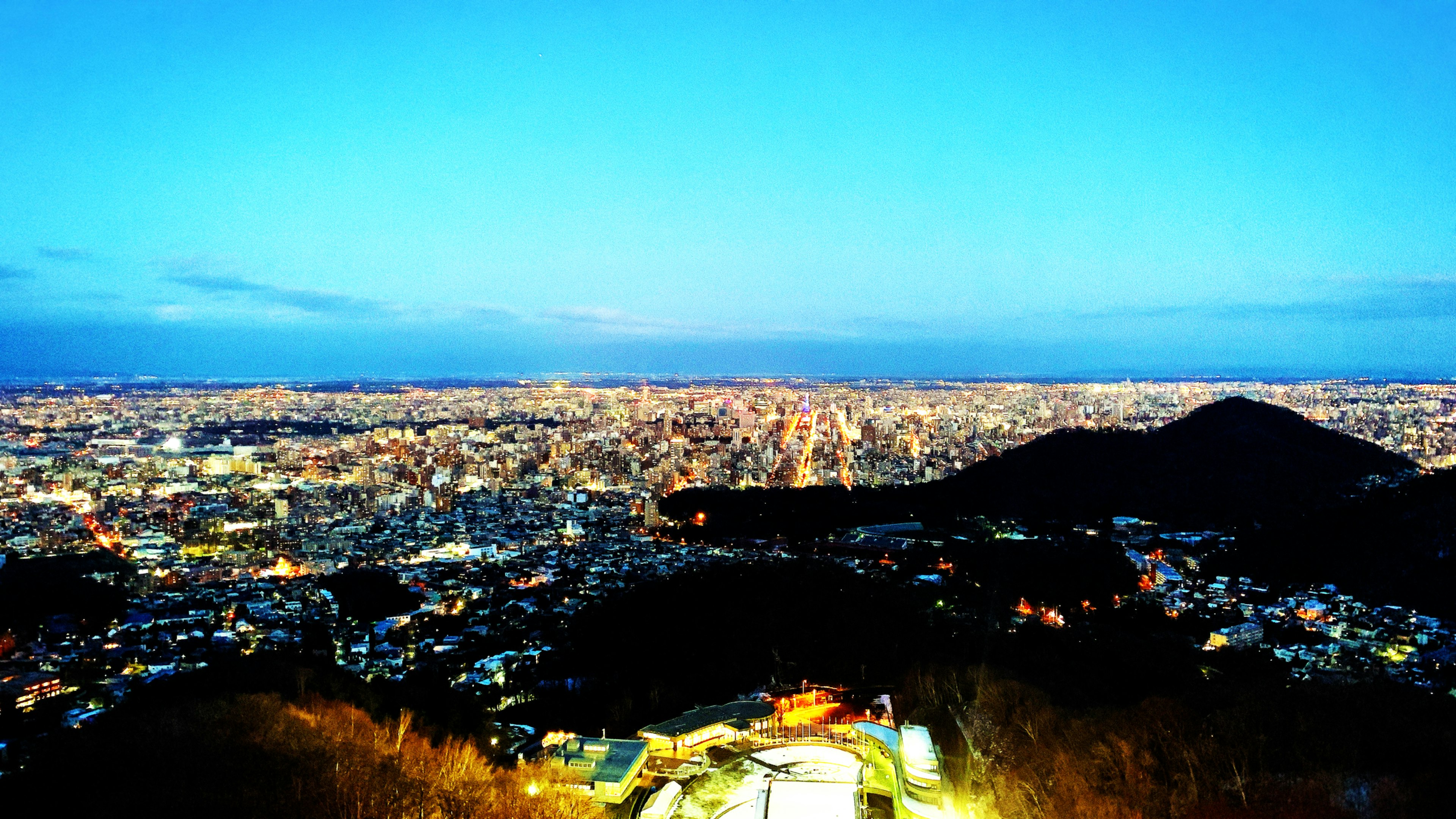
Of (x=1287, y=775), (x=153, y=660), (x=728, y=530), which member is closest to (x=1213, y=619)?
(x=1287, y=775)

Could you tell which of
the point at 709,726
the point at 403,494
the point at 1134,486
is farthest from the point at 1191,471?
the point at 403,494

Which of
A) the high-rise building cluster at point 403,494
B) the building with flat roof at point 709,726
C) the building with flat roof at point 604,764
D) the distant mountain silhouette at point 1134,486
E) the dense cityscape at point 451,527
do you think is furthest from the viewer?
the distant mountain silhouette at point 1134,486

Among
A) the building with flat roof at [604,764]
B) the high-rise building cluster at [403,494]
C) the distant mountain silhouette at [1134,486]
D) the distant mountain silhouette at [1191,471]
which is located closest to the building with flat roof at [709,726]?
the building with flat roof at [604,764]

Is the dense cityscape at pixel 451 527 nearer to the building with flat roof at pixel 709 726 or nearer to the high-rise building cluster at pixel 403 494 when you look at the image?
the high-rise building cluster at pixel 403 494

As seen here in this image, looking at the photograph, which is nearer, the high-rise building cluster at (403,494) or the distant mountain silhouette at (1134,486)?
the high-rise building cluster at (403,494)

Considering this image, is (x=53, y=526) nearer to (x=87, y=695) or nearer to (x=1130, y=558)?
(x=87, y=695)

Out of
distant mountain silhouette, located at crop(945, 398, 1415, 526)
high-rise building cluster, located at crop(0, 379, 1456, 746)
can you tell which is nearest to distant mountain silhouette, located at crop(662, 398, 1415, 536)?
distant mountain silhouette, located at crop(945, 398, 1415, 526)

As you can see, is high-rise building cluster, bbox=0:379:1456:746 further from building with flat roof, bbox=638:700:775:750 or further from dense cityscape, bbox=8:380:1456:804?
building with flat roof, bbox=638:700:775:750
